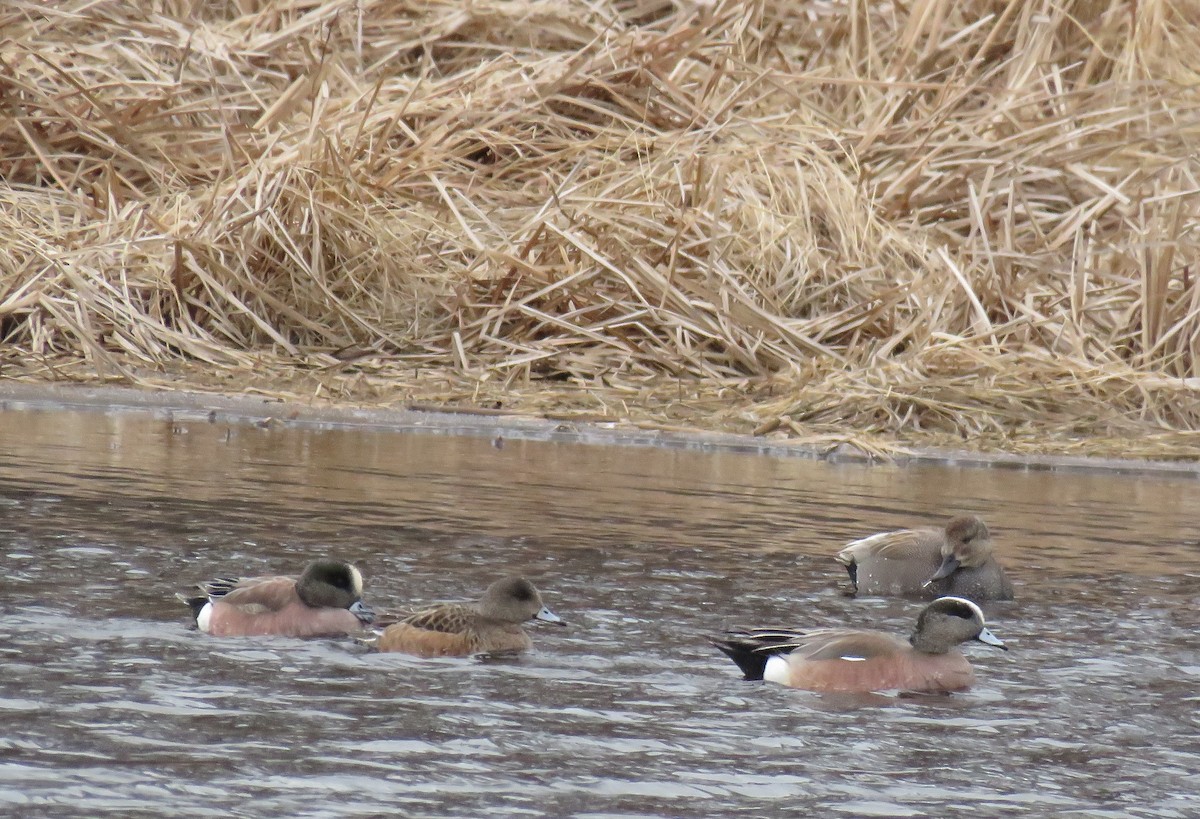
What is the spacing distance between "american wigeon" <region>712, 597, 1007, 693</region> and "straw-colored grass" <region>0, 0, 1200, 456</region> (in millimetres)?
5101

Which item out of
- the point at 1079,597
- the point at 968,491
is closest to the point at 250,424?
the point at 968,491

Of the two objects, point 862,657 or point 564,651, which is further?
point 564,651

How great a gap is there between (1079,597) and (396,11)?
10958 mm

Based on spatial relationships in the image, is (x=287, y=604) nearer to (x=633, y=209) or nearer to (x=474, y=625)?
(x=474, y=625)

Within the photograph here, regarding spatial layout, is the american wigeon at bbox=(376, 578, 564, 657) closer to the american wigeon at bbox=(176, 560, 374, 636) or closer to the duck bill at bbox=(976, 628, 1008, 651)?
the american wigeon at bbox=(176, 560, 374, 636)

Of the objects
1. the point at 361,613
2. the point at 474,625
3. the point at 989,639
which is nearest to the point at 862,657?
the point at 989,639

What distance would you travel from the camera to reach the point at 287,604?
6289 millimetres

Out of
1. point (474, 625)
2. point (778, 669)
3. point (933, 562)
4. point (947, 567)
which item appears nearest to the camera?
point (778, 669)

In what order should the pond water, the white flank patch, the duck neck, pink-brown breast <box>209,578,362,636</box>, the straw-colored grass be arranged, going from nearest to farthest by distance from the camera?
the pond water, the white flank patch, the duck neck, pink-brown breast <box>209,578,362,636</box>, the straw-colored grass

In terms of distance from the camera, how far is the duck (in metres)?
7.43

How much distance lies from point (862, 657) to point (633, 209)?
8.30 m

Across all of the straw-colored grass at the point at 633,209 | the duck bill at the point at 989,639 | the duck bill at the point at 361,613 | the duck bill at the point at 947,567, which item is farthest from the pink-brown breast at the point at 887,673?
the straw-colored grass at the point at 633,209

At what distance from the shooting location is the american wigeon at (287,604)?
20.2 ft

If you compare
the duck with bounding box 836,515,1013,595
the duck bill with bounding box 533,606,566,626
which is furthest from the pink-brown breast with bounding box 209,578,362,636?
the duck with bounding box 836,515,1013,595
